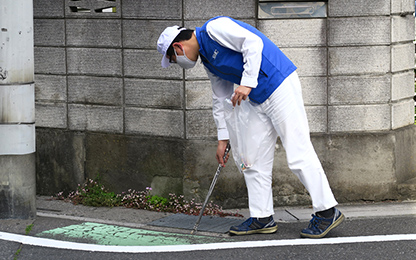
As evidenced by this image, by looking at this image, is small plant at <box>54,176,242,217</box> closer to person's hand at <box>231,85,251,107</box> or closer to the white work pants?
the white work pants

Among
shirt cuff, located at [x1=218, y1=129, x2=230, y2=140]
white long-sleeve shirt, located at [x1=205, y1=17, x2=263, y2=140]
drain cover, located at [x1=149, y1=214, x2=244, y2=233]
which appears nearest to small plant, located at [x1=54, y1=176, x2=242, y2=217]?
drain cover, located at [x1=149, y1=214, x2=244, y2=233]

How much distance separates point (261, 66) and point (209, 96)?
4.84 ft

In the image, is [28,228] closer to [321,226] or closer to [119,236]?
[119,236]

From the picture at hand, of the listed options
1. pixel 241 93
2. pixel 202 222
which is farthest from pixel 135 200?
pixel 241 93

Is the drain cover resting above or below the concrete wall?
below

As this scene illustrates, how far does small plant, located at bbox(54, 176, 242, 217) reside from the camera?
19.9 ft

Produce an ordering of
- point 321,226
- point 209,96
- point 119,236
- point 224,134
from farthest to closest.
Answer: point 209,96, point 224,134, point 119,236, point 321,226

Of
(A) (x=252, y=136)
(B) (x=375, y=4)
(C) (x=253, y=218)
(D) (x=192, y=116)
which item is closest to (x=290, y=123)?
(A) (x=252, y=136)

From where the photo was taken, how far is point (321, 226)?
16.0 feet

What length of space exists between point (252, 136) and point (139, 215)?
159 cm

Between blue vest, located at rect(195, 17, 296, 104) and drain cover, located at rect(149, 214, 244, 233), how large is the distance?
121cm

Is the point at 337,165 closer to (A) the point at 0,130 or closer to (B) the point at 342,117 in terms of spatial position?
(B) the point at 342,117

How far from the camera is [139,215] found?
590 cm

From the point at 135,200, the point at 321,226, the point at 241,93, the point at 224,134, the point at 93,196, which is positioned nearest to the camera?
the point at 241,93
